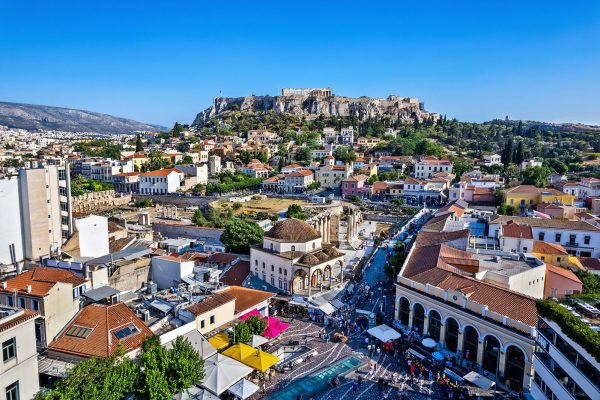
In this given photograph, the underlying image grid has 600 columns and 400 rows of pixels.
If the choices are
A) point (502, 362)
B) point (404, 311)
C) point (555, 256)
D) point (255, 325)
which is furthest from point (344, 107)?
point (502, 362)

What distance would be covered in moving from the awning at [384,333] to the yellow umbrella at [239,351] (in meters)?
6.09

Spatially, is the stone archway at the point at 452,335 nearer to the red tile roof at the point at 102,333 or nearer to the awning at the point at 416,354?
the awning at the point at 416,354

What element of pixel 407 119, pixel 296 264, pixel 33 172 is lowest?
pixel 296 264

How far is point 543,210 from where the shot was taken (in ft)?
142

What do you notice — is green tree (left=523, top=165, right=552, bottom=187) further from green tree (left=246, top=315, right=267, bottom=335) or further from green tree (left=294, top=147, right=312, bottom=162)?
green tree (left=246, top=315, right=267, bottom=335)

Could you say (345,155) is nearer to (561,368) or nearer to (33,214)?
(33,214)

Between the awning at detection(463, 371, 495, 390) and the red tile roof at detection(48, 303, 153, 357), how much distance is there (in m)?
12.3

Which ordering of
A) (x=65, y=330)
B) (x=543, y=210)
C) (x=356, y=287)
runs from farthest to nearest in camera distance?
(x=543, y=210) → (x=356, y=287) → (x=65, y=330)

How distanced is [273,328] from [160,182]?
5824 cm

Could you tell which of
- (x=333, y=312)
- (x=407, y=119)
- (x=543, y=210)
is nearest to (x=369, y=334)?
(x=333, y=312)

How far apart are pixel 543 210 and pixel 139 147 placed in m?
79.5

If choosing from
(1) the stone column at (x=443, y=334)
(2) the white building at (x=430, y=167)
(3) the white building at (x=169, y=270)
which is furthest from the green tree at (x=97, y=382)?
(2) the white building at (x=430, y=167)

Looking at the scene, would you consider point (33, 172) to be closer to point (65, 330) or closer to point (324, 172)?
point (65, 330)

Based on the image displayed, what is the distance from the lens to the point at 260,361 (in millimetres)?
17469
